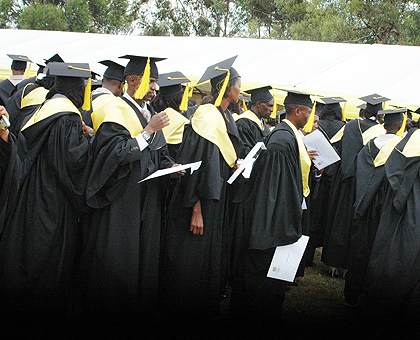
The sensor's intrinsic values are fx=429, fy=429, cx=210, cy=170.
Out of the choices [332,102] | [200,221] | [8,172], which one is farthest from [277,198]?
[332,102]

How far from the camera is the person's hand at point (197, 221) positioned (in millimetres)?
3311

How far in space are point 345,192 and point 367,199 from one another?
3.74 feet

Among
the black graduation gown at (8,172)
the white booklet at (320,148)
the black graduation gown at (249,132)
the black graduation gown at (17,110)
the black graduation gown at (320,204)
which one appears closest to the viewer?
the black graduation gown at (8,172)

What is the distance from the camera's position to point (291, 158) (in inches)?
137

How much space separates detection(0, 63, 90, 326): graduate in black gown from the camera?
313 cm

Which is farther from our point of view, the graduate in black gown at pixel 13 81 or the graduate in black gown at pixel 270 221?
the graduate in black gown at pixel 13 81

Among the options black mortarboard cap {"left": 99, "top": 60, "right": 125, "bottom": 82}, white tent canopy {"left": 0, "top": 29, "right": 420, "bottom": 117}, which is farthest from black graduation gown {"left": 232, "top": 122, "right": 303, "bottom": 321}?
white tent canopy {"left": 0, "top": 29, "right": 420, "bottom": 117}

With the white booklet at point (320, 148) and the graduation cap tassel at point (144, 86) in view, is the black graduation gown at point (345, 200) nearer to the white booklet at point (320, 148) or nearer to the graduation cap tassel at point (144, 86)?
the white booklet at point (320, 148)

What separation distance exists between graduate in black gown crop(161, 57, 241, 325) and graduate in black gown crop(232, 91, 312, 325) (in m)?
0.25

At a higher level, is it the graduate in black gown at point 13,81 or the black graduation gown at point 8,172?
the graduate in black gown at point 13,81

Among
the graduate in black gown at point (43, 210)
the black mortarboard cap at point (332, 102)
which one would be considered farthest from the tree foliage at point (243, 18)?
the graduate in black gown at point (43, 210)

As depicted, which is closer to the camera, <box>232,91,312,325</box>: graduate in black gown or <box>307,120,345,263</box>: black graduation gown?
<box>232,91,312,325</box>: graduate in black gown

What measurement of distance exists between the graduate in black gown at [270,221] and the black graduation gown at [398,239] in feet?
3.02

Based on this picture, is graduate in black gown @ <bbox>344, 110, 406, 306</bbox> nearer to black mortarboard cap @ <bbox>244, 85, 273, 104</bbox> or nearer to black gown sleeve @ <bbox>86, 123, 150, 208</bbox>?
black mortarboard cap @ <bbox>244, 85, 273, 104</bbox>
